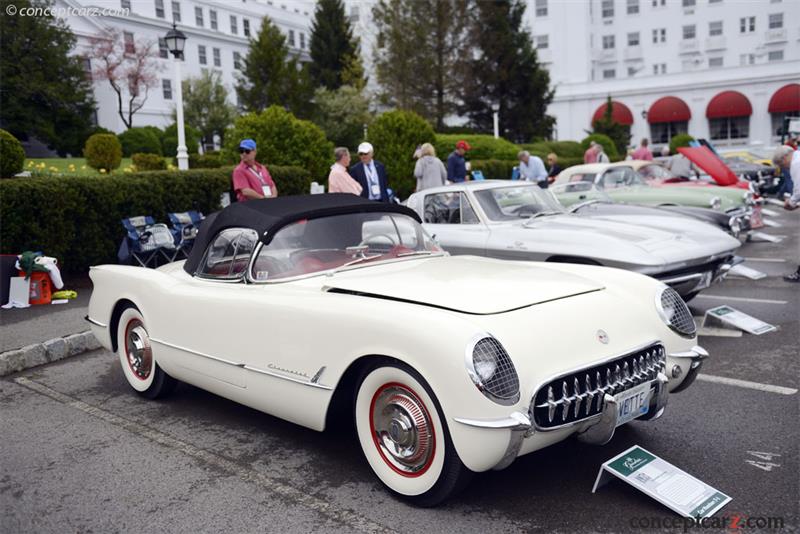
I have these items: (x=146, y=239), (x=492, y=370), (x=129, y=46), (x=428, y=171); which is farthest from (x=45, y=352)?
(x=129, y=46)

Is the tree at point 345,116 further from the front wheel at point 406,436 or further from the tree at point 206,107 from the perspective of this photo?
the front wheel at point 406,436

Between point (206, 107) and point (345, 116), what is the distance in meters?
9.67

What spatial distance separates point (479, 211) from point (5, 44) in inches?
1659

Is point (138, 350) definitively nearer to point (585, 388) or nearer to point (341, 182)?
point (585, 388)

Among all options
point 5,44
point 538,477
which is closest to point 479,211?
point 538,477

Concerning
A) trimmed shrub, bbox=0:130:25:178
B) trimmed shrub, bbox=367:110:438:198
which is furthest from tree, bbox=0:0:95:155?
trimmed shrub, bbox=0:130:25:178

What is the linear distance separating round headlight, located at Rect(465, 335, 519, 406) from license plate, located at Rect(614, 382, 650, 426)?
1.97ft

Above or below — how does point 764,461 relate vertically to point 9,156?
below

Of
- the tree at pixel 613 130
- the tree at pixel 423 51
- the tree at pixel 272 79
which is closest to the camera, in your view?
the tree at pixel 423 51

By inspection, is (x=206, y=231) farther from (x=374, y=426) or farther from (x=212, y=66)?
(x=212, y=66)

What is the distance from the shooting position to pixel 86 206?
9.63 meters

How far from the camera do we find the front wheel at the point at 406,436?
3219mm

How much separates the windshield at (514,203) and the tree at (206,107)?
42.3 meters

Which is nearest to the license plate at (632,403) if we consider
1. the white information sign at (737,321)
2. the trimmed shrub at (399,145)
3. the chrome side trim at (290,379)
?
the chrome side trim at (290,379)
